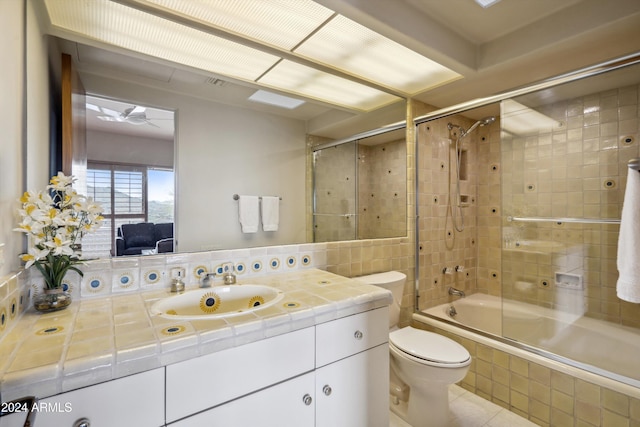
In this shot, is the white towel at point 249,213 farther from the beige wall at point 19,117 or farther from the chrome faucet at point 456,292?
the chrome faucet at point 456,292

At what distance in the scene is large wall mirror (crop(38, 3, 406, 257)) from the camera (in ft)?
4.18

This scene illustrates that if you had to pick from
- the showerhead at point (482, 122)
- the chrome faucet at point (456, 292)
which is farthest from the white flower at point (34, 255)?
the showerhead at point (482, 122)

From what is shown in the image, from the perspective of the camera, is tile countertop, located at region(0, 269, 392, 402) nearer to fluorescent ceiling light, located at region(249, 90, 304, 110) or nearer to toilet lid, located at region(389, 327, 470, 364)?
toilet lid, located at region(389, 327, 470, 364)

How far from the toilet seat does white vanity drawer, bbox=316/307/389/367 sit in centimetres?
41

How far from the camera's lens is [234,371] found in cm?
91

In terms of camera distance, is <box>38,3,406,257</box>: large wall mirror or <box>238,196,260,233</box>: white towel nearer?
<box>38,3,406,257</box>: large wall mirror

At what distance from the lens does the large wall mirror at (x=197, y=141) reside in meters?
1.27

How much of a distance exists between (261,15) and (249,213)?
1004 millimetres

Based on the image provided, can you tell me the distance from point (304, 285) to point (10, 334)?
1020 mm

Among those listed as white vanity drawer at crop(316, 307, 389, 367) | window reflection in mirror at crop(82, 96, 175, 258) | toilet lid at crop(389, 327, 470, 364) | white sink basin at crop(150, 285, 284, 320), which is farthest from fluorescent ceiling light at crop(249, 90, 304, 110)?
toilet lid at crop(389, 327, 470, 364)

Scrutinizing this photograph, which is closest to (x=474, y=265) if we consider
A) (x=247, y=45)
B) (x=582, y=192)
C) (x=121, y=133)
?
(x=582, y=192)

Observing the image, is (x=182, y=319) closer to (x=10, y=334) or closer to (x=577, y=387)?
(x=10, y=334)

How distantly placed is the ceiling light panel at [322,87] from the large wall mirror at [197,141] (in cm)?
5

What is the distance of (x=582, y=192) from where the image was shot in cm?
222
